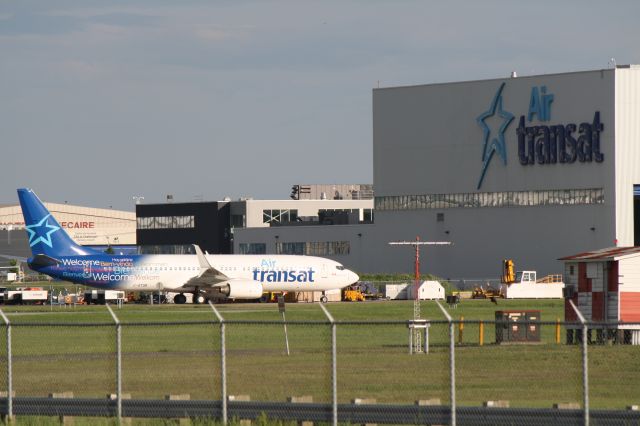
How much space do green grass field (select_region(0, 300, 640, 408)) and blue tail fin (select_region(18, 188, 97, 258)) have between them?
2944 cm

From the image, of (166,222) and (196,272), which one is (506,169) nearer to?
(196,272)

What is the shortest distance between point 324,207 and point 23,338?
9319cm

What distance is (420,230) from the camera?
10975 cm

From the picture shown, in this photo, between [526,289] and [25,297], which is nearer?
[25,297]

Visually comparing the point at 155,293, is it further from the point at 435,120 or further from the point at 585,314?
the point at 585,314

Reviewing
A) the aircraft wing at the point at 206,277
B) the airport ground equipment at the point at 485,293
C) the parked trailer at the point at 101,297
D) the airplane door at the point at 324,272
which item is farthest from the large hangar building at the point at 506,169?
the parked trailer at the point at 101,297

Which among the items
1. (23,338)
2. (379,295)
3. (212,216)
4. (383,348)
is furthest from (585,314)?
(212,216)

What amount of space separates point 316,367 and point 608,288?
11662 mm

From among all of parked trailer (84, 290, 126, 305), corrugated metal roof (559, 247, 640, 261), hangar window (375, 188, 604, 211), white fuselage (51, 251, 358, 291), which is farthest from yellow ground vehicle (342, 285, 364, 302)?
corrugated metal roof (559, 247, 640, 261)

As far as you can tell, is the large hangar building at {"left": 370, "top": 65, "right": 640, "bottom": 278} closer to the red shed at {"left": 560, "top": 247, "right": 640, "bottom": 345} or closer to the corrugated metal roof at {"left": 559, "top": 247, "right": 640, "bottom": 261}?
the corrugated metal roof at {"left": 559, "top": 247, "right": 640, "bottom": 261}

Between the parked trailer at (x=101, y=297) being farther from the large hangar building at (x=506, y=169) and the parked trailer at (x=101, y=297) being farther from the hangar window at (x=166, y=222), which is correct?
the hangar window at (x=166, y=222)

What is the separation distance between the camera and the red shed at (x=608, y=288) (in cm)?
4138

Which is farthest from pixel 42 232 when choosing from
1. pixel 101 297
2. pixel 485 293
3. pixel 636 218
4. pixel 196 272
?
pixel 636 218

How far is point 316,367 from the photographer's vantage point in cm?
3497
